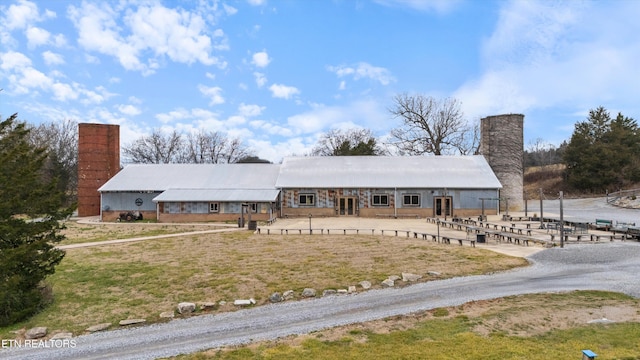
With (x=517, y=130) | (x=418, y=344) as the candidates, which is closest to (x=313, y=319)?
(x=418, y=344)

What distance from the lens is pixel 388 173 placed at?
35781 mm

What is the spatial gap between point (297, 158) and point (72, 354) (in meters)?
33.1

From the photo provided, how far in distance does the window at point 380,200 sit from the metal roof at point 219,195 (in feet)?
28.6

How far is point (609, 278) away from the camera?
12.7 m

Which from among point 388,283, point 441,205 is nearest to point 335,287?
point 388,283

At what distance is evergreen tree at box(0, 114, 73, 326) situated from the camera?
34.6ft

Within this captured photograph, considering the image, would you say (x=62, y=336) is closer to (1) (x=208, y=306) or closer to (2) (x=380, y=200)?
(1) (x=208, y=306)

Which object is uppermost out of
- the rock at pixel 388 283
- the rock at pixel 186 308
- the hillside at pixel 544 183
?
the hillside at pixel 544 183

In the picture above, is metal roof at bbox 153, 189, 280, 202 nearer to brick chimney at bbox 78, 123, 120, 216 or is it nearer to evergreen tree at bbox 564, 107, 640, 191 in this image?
brick chimney at bbox 78, 123, 120, 216

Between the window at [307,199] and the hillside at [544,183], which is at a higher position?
the hillside at [544,183]

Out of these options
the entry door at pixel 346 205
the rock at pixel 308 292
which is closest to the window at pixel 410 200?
the entry door at pixel 346 205

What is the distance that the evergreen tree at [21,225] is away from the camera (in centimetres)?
1054

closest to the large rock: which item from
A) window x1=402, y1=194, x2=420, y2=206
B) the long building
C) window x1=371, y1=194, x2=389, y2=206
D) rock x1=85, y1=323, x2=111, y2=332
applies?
rock x1=85, y1=323, x2=111, y2=332

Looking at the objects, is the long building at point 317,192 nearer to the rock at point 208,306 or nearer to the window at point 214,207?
the window at point 214,207
